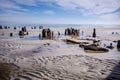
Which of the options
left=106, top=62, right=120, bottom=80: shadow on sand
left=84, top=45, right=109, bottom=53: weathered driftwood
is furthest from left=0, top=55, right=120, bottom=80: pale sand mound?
left=84, top=45, right=109, bottom=53: weathered driftwood

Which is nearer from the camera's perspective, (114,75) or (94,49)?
(114,75)

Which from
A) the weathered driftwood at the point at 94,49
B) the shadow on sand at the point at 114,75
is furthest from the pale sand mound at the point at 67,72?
the weathered driftwood at the point at 94,49

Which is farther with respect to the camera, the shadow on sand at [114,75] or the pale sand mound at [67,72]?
the pale sand mound at [67,72]

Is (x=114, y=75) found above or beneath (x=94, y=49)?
beneath

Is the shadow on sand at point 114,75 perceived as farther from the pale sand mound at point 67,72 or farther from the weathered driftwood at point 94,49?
the weathered driftwood at point 94,49

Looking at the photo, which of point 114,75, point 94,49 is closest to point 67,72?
point 114,75

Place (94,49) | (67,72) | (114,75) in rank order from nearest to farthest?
1. (114,75)
2. (67,72)
3. (94,49)

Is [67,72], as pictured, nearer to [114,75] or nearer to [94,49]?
[114,75]

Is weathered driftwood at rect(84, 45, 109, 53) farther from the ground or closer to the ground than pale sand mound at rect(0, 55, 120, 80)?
farther from the ground

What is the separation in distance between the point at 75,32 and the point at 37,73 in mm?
35261

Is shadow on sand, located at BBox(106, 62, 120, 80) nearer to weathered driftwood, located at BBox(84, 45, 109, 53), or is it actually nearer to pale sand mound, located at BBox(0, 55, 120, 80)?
pale sand mound, located at BBox(0, 55, 120, 80)

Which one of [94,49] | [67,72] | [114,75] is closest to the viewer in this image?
[114,75]

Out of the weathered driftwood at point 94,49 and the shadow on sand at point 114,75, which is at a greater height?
the weathered driftwood at point 94,49

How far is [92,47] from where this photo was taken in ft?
61.2
